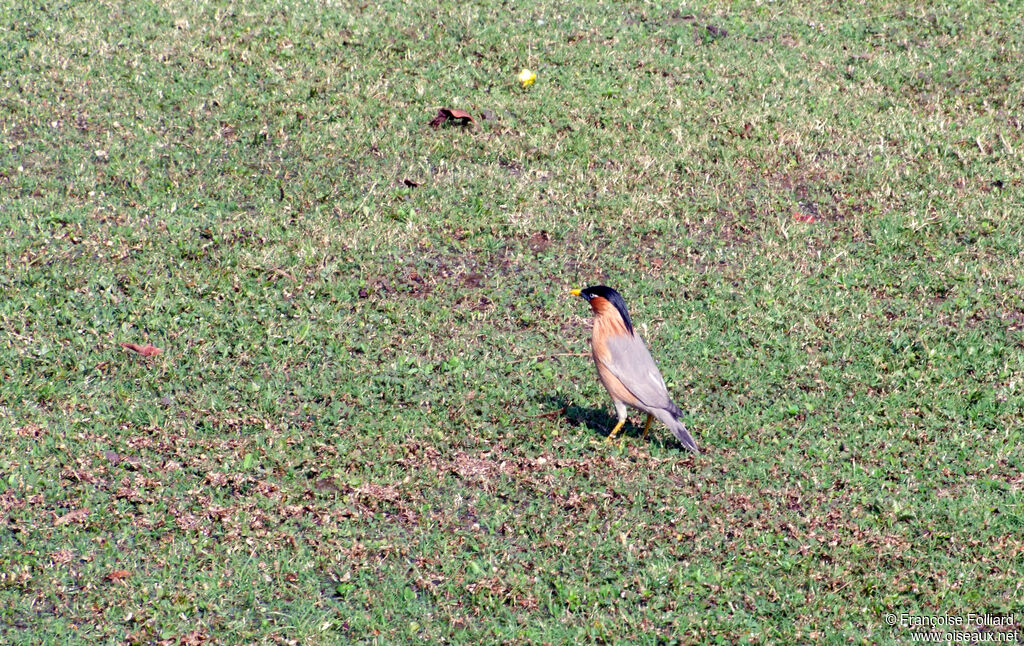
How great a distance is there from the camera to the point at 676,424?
7.36 meters

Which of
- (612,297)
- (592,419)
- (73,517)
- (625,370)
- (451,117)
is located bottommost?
(73,517)

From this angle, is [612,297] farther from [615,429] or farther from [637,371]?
[615,429]

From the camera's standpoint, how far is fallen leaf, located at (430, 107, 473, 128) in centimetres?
1126

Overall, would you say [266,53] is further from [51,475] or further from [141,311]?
[51,475]

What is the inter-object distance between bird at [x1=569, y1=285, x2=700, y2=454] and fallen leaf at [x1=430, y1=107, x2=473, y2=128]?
3.97 meters

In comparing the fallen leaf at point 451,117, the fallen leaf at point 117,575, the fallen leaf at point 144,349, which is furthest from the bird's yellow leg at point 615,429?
the fallen leaf at point 451,117

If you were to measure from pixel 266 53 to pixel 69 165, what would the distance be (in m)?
2.71

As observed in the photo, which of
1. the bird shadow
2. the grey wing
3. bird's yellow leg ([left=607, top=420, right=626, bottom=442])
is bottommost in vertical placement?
the bird shadow

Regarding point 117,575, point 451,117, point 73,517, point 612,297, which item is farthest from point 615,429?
point 451,117

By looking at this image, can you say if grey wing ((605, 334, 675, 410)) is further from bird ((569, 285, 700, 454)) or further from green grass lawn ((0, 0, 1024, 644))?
green grass lawn ((0, 0, 1024, 644))

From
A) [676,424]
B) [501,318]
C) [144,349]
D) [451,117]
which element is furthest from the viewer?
[451,117]

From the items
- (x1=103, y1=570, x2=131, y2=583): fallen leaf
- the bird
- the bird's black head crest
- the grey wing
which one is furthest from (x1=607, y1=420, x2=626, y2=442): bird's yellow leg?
(x1=103, y1=570, x2=131, y2=583): fallen leaf

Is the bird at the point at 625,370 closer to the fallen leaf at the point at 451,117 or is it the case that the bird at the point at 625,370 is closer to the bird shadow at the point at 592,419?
the bird shadow at the point at 592,419

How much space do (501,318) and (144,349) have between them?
2788 millimetres
